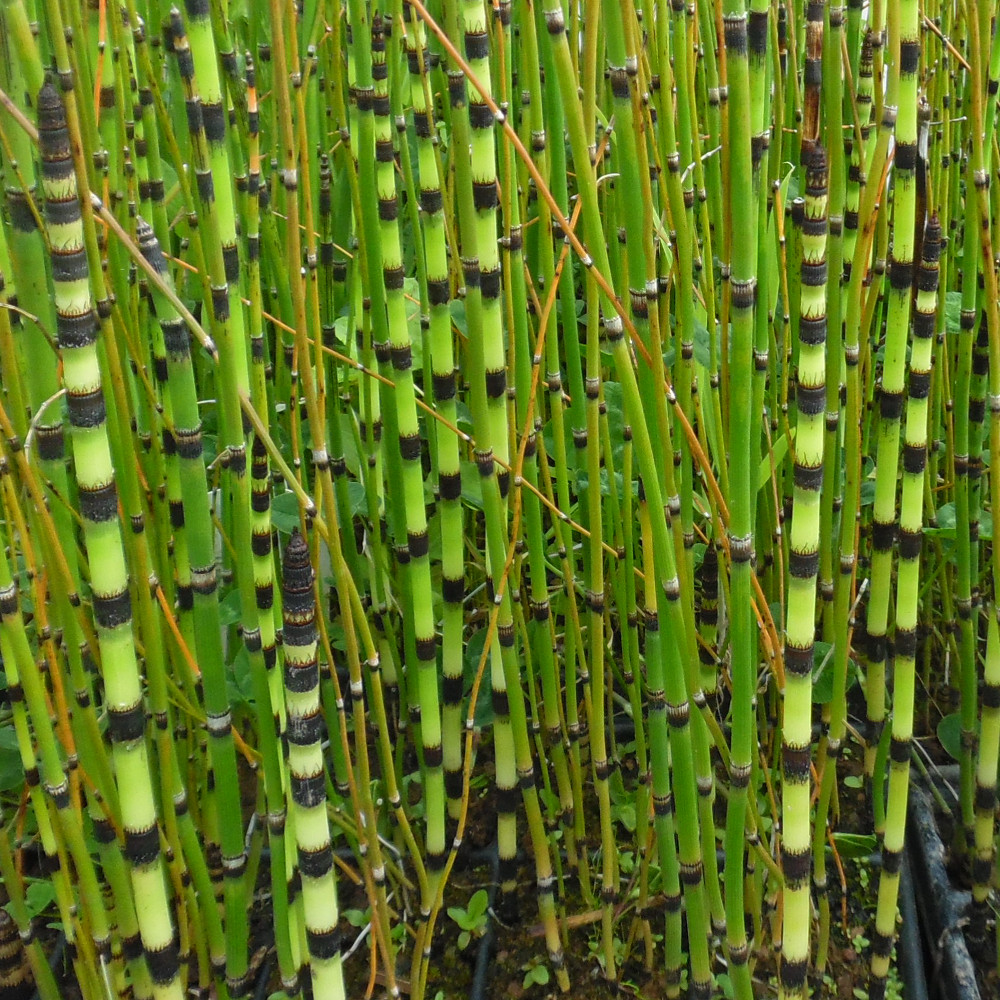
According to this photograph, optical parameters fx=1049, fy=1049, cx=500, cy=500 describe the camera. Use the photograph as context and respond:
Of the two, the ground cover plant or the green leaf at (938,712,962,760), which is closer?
the ground cover plant

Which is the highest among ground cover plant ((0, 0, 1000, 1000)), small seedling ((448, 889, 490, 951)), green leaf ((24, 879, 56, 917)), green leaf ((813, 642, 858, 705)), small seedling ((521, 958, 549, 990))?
ground cover plant ((0, 0, 1000, 1000))

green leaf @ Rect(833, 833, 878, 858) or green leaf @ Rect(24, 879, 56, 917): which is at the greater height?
green leaf @ Rect(24, 879, 56, 917)

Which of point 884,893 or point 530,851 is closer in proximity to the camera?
point 884,893

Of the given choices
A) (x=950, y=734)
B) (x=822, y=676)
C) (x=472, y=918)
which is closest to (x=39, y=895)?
(x=472, y=918)

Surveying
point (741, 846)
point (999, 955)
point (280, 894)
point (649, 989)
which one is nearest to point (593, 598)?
point (741, 846)

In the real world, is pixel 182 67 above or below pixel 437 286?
above

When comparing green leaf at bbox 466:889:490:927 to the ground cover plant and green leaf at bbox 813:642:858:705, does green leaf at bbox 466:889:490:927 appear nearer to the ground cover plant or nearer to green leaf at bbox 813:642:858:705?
the ground cover plant

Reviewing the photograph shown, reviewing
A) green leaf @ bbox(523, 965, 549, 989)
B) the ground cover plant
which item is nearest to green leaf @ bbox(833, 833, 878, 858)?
the ground cover plant

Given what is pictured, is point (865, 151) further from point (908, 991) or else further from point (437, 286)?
point (908, 991)

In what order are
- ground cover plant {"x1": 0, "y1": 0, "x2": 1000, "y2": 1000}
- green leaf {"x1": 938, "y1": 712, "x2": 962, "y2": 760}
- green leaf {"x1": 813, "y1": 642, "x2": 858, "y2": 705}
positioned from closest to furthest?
ground cover plant {"x1": 0, "y1": 0, "x2": 1000, "y2": 1000}
green leaf {"x1": 813, "y1": 642, "x2": 858, "y2": 705}
green leaf {"x1": 938, "y1": 712, "x2": 962, "y2": 760}
